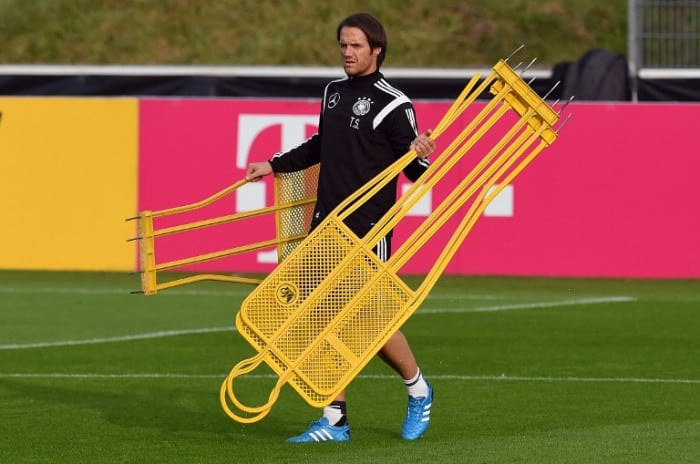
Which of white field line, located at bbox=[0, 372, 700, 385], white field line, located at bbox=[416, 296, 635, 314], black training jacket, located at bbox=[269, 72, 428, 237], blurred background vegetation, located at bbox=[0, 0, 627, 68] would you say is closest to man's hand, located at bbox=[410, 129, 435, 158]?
black training jacket, located at bbox=[269, 72, 428, 237]

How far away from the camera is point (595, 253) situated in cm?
1684

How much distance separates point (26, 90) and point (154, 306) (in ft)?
24.1

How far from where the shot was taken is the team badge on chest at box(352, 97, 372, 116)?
7750 mm

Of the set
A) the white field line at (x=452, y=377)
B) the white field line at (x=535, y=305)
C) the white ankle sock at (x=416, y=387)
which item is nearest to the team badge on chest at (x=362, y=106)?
the white ankle sock at (x=416, y=387)

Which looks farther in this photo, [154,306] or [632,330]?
[154,306]

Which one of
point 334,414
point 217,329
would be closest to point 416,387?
point 334,414

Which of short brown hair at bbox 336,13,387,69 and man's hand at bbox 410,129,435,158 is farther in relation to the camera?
short brown hair at bbox 336,13,387,69

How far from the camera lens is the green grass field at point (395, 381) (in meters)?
7.80

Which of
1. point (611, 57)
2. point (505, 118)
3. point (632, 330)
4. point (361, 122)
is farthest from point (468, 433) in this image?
point (611, 57)

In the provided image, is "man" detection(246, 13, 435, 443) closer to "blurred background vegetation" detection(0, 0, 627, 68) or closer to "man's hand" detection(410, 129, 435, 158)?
"man's hand" detection(410, 129, 435, 158)

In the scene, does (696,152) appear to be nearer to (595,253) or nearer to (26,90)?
(595,253)

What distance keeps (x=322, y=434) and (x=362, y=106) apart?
153 centimetres

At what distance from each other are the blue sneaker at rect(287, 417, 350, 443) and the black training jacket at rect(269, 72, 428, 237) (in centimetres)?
94

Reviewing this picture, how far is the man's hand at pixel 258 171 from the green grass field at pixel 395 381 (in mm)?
1242
